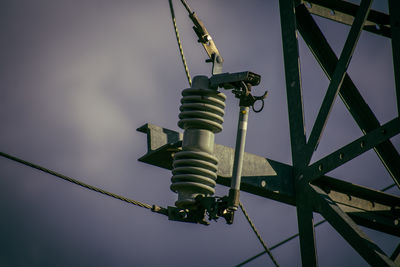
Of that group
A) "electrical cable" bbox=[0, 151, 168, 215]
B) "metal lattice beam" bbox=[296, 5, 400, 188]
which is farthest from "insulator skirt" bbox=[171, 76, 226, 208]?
"metal lattice beam" bbox=[296, 5, 400, 188]

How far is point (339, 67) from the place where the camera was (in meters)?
6.06

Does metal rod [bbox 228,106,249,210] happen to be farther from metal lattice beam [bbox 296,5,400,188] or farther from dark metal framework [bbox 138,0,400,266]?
metal lattice beam [bbox 296,5,400,188]

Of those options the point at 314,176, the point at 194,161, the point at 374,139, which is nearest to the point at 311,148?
the point at 314,176

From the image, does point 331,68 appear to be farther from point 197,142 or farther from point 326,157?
point 197,142

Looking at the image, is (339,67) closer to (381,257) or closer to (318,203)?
(318,203)

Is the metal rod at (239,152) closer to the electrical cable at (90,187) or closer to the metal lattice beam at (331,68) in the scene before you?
the electrical cable at (90,187)

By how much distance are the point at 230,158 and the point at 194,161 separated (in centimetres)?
108

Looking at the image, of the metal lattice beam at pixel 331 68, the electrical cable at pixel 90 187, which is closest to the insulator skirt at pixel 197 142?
the electrical cable at pixel 90 187

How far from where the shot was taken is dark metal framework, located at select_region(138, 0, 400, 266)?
561 centimetres

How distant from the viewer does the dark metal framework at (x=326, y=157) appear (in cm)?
561

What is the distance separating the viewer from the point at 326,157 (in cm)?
600

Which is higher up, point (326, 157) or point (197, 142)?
point (326, 157)

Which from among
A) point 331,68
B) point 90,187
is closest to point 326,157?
point 331,68

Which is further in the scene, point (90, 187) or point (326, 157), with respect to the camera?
point (326, 157)
